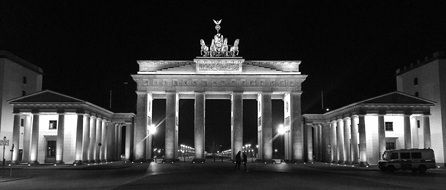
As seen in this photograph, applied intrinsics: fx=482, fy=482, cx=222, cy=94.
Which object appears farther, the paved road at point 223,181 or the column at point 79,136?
→ the column at point 79,136

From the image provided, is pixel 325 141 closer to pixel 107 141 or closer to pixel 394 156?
pixel 394 156

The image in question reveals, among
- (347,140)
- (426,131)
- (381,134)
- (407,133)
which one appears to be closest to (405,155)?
(381,134)

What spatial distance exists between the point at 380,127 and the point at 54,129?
50457mm

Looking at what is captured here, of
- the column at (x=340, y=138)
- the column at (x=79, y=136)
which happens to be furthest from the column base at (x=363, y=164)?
the column at (x=79, y=136)

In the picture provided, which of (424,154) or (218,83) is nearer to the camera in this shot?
(424,154)

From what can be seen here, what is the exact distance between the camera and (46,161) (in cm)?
7681

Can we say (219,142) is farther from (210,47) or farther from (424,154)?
(424,154)

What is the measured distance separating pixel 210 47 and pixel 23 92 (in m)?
32.0

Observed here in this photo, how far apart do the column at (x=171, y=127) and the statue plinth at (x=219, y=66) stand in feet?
21.8

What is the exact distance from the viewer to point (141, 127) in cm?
8319

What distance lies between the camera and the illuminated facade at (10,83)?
2827 inches

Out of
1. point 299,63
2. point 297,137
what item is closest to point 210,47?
point 299,63

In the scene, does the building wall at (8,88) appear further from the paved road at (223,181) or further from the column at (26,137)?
the paved road at (223,181)

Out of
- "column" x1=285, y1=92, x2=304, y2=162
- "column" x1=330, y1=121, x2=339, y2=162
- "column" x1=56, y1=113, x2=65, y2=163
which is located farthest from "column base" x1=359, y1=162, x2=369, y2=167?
"column" x1=56, y1=113, x2=65, y2=163
